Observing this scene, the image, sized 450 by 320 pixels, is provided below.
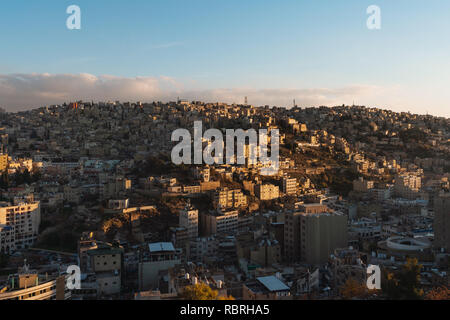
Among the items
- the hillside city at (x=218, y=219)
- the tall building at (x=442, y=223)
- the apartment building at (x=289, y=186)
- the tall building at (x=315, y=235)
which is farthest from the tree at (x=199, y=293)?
the apartment building at (x=289, y=186)

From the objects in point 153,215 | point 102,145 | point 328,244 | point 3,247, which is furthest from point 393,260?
point 102,145

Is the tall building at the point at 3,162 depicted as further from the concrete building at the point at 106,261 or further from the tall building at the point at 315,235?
the tall building at the point at 315,235

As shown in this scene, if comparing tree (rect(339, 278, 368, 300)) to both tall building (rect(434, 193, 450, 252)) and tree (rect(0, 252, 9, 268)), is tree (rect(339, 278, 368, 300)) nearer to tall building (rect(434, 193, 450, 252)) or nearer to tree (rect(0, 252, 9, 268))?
tall building (rect(434, 193, 450, 252))

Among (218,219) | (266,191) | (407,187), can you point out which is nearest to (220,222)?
(218,219)

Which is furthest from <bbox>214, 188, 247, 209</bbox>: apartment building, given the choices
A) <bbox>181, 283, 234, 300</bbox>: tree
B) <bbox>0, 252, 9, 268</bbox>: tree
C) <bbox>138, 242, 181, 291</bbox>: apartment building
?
<bbox>181, 283, 234, 300</bbox>: tree

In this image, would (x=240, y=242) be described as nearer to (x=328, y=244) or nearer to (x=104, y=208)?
(x=328, y=244)
